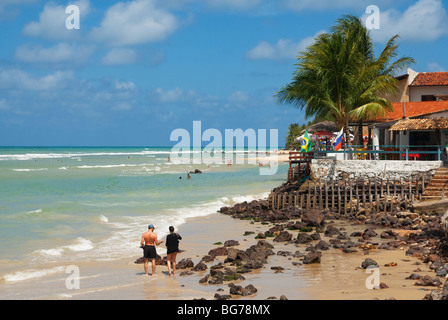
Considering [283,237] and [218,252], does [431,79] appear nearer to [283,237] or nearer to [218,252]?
[283,237]

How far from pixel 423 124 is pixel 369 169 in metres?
3.43

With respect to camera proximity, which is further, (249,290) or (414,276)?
(414,276)

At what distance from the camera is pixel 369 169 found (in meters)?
25.4

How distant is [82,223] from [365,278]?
590 inches

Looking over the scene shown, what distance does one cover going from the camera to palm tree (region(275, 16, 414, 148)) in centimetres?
2948

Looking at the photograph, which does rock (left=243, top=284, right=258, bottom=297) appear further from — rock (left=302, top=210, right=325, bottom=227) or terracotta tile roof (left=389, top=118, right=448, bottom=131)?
terracotta tile roof (left=389, top=118, right=448, bottom=131)

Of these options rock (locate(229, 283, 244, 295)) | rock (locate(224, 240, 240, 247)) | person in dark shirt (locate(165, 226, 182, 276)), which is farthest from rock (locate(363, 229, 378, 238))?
rock (locate(229, 283, 244, 295))

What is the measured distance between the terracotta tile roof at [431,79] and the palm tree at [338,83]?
40.1ft

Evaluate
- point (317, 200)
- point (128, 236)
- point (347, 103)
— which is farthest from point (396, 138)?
point (128, 236)

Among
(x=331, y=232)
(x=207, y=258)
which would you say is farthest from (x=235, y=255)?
(x=331, y=232)

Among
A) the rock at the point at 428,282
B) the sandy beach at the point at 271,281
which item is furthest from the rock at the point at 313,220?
the rock at the point at 428,282

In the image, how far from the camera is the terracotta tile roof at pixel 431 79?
41.7 meters

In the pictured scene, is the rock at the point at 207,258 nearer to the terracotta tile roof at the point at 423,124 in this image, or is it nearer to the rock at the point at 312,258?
the rock at the point at 312,258

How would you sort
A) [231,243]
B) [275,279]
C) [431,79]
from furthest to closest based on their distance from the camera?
[431,79] → [231,243] → [275,279]
